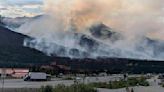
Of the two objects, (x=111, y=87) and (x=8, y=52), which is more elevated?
(x=8, y=52)

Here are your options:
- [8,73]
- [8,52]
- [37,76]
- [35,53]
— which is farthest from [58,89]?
[35,53]

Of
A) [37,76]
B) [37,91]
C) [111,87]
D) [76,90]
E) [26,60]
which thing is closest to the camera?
[37,91]

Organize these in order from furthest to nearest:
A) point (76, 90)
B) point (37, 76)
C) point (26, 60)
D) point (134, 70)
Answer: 1. point (134, 70)
2. point (26, 60)
3. point (37, 76)
4. point (76, 90)

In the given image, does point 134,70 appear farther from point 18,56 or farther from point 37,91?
point 37,91

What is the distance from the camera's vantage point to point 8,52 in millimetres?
180250

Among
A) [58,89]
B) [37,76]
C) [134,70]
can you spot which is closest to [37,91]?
[58,89]

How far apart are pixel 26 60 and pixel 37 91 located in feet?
382

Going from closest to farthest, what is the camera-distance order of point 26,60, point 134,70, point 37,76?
point 37,76 → point 26,60 → point 134,70

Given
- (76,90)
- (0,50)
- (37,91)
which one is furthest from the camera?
(0,50)

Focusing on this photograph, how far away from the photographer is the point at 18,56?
175750mm

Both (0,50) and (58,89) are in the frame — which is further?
(0,50)

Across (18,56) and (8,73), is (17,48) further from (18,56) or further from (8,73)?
(8,73)

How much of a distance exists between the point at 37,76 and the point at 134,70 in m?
101

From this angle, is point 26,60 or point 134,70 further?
point 134,70
